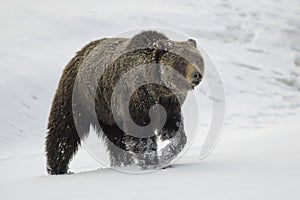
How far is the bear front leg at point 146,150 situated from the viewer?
5879mm

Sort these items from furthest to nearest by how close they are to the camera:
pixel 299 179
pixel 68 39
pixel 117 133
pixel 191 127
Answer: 1. pixel 68 39
2. pixel 191 127
3. pixel 117 133
4. pixel 299 179

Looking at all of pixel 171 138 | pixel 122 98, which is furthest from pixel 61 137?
pixel 171 138

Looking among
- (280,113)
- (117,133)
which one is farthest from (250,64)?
(117,133)

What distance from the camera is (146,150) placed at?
19.3 feet

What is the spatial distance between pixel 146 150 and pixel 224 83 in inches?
338

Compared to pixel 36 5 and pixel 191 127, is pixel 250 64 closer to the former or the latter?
pixel 191 127

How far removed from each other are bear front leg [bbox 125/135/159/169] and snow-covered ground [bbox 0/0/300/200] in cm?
29

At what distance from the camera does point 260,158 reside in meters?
5.71

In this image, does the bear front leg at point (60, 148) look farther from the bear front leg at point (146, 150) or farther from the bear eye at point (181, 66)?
the bear eye at point (181, 66)

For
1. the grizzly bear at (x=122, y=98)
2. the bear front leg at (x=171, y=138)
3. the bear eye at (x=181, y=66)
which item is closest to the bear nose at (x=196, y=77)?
the grizzly bear at (x=122, y=98)

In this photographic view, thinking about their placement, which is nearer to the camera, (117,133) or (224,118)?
(117,133)

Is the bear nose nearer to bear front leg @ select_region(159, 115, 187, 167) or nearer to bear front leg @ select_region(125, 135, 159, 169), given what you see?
bear front leg @ select_region(159, 115, 187, 167)

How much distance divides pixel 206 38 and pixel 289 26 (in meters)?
3.05

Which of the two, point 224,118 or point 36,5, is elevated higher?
point 36,5
